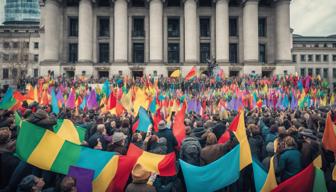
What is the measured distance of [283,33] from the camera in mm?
49969

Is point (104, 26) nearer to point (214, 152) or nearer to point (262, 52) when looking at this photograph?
point (262, 52)

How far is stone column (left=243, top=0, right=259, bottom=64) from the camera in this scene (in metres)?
48.7

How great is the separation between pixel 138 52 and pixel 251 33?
1822 cm

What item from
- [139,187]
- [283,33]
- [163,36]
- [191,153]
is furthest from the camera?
[163,36]

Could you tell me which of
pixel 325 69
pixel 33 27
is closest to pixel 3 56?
pixel 33 27

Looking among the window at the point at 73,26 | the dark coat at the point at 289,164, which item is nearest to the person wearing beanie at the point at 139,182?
the dark coat at the point at 289,164

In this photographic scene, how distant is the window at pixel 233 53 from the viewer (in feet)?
173

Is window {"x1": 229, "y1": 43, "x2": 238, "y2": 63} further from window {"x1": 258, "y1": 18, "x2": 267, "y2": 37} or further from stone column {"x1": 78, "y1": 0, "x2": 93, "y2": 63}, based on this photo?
stone column {"x1": 78, "y1": 0, "x2": 93, "y2": 63}

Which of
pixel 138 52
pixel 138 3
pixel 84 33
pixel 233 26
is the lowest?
pixel 138 52

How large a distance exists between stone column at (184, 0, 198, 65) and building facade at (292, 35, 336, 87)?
4487 cm

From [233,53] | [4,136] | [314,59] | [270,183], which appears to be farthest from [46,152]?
[314,59]

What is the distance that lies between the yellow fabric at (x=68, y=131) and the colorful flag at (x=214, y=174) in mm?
3203

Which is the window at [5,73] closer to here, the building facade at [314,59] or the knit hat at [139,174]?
the building facade at [314,59]

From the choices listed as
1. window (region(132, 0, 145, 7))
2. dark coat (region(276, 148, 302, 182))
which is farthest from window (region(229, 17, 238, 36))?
dark coat (region(276, 148, 302, 182))
